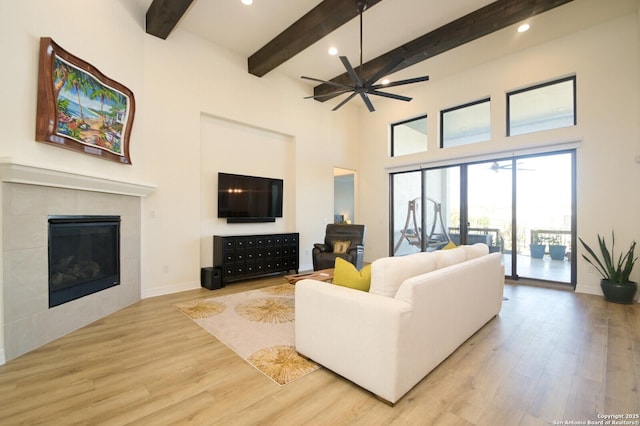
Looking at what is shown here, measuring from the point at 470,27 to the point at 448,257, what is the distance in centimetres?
352

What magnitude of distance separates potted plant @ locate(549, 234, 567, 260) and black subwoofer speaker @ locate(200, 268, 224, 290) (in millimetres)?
5707

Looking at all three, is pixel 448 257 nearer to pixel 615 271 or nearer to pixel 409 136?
pixel 615 271

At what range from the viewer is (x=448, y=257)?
2.54m

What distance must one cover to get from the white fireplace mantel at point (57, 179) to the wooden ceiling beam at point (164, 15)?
2.24 m

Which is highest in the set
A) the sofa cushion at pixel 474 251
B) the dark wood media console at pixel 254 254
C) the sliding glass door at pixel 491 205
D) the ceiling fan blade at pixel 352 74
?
the ceiling fan blade at pixel 352 74

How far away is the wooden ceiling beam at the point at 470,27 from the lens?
357 cm

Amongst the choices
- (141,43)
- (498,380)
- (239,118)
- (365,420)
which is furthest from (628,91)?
(141,43)

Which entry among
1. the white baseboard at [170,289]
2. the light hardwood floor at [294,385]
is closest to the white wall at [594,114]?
the light hardwood floor at [294,385]

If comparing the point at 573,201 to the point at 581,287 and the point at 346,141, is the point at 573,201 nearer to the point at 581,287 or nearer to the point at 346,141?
the point at 581,287

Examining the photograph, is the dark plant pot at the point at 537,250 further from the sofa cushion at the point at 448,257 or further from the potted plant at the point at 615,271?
the sofa cushion at the point at 448,257

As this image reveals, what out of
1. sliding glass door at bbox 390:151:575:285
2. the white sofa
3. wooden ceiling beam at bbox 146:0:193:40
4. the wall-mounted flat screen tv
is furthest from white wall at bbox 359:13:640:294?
wooden ceiling beam at bbox 146:0:193:40

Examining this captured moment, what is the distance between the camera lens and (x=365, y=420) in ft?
5.33

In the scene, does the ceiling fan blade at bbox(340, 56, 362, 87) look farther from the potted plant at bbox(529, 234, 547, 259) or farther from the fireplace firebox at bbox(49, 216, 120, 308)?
Answer: the potted plant at bbox(529, 234, 547, 259)

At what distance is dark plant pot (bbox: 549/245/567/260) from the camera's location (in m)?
4.86
